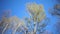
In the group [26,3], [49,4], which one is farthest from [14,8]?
[49,4]

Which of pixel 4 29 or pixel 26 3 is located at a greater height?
pixel 26 3

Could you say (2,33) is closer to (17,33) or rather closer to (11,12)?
(17,33)

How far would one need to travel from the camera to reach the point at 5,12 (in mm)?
1709

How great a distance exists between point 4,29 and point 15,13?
265 millimetres

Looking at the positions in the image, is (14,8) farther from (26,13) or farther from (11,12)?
(26,13)

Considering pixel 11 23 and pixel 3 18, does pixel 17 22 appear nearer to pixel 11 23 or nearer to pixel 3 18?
pixel 11 23

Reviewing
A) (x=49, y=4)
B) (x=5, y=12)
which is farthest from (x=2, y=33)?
(x=49, y=4)

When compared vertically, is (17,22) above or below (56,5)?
below

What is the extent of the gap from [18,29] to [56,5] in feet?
1.99

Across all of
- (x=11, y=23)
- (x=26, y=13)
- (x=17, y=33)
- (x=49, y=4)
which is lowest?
(x=17, y=33)

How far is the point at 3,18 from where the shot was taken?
1.71 m

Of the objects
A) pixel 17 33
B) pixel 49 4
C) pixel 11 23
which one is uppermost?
pixel 49 4

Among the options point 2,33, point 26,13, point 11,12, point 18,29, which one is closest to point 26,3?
point 26,13

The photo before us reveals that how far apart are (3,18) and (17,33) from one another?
0.94 ft
